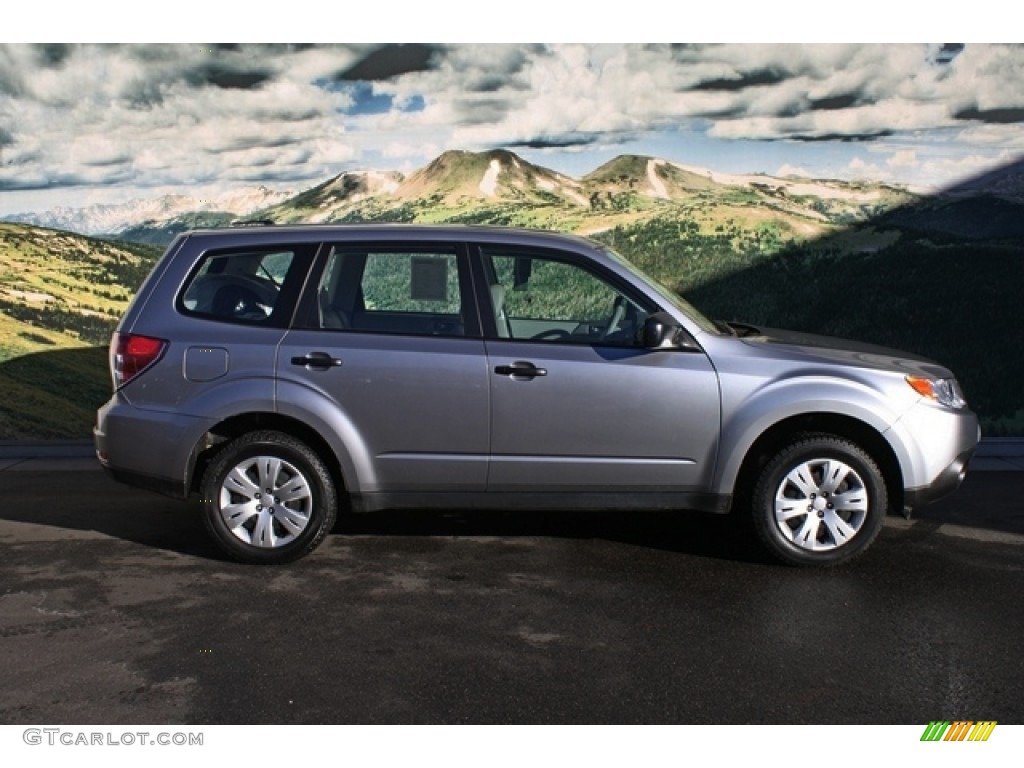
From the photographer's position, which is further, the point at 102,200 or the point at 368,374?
the point at 102,200

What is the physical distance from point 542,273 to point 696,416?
1193 mm

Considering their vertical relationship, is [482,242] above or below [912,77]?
below

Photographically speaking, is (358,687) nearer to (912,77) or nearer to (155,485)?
(155,485)

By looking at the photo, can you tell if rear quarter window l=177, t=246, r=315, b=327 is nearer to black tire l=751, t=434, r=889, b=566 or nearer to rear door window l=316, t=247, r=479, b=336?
rear door window l=316, t=247, r=479, b=336

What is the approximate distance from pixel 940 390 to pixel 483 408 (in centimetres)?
239

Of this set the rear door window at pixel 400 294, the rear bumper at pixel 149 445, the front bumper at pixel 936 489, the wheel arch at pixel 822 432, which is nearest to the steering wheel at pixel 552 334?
the rear door window at pixel 400 294

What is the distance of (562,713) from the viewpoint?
152 inches

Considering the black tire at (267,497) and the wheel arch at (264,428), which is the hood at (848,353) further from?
the black tire at (267,497)

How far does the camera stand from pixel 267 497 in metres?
5.58

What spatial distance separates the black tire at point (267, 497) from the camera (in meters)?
5.55

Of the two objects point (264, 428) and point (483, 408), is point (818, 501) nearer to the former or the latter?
point (483, 408)
